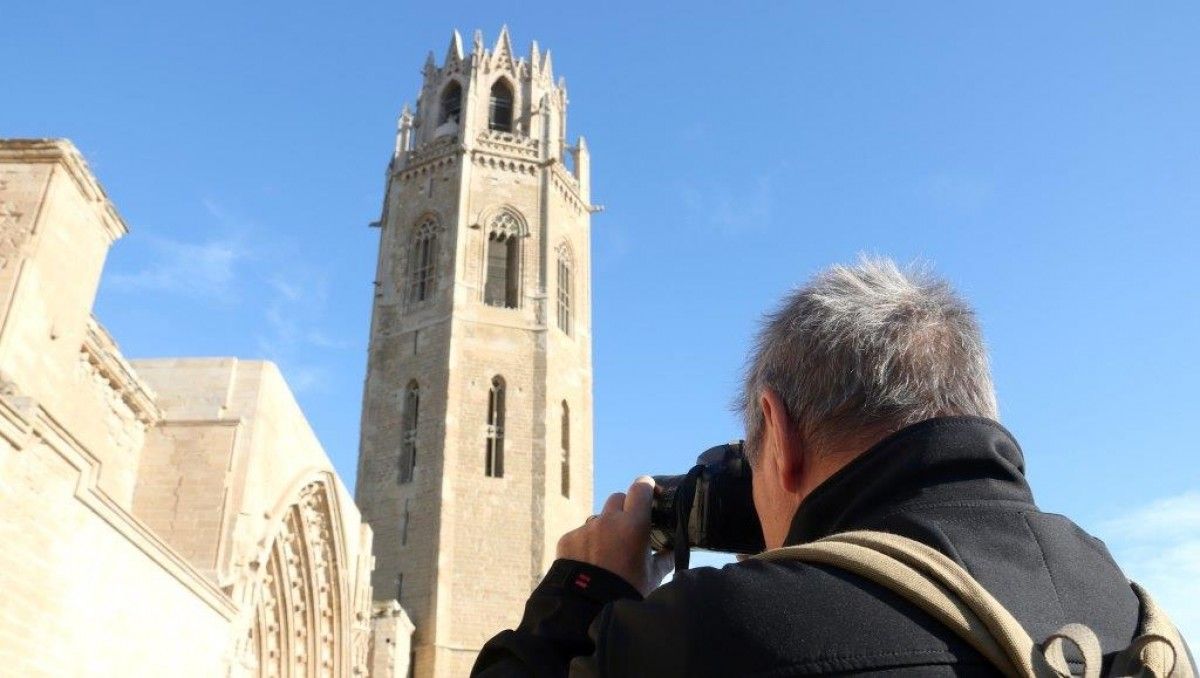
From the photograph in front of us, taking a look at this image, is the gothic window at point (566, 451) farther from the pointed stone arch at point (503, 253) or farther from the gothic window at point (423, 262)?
the gothic window at point (423, 262)

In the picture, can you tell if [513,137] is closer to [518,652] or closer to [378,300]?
[378,300]

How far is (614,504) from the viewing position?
156 cm

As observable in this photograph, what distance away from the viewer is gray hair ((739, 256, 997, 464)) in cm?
133

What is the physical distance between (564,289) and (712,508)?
2813cm

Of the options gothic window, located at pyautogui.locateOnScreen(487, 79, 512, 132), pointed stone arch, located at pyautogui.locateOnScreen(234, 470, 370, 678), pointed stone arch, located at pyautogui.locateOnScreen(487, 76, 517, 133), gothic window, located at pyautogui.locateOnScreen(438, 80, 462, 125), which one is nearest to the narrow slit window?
pointed stone arch, located at pyautogui.locateOnScreen(487, 76, 517, 133)

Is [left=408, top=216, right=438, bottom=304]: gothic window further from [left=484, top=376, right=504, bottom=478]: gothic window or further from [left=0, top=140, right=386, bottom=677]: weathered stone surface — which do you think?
[left=0, top=140, right=386, bottom=677]: weathered stone surface

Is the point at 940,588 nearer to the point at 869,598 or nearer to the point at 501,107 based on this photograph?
the point at 869,598

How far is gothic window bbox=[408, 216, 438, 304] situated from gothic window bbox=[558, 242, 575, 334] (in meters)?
3.69

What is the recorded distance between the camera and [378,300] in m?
29.1

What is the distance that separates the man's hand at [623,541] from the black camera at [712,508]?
0.11ft

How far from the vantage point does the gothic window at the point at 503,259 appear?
2869 centimetres

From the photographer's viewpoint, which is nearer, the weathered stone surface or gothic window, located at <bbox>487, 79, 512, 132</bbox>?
the weathered stone surface

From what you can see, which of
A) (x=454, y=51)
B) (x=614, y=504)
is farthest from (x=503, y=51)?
(x=614, y=504)

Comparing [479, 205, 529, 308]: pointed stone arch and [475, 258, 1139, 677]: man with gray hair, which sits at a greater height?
[479, 205, 529, 308]: pointed stone arch
